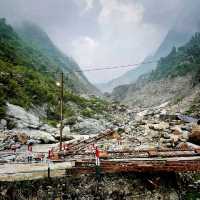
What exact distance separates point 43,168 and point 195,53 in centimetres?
14427

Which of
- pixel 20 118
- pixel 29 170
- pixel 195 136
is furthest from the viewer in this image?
pixel 20 118

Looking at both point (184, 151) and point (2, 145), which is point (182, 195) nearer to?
point (184, 151)

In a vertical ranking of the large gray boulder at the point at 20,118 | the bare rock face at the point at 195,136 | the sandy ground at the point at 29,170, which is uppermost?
the large gray boulder at the point at 20,118

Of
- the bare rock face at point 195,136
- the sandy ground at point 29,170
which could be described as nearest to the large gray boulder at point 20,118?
the sandy ground at point 29,170

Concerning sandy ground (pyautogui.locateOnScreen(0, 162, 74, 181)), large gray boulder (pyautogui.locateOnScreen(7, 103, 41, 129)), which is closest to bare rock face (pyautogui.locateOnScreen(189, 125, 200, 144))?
sandy ground (pyautogui.locateOnScreen(0, 162, 74, 181))

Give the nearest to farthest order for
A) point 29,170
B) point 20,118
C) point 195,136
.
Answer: point 29,170 → point 195,136 → point 20,118

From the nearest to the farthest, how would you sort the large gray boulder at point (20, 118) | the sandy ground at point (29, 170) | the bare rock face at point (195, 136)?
the sandy ground at point (29, 170) → the bare rock face at point (195, 136) → the large gray boulder at point (20, 118)

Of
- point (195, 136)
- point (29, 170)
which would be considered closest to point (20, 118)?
point (195, 136)

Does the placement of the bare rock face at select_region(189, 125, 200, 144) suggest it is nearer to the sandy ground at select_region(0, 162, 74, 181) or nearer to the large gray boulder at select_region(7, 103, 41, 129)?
the sandy ground at select_region(0, 162, 74, 181)

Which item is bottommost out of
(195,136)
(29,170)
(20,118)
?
(29,170)

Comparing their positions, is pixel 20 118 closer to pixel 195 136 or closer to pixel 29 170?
pixel 195 136

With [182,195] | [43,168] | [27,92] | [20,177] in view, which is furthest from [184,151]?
[27,92]

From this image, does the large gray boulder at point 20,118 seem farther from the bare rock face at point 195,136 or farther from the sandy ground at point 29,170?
the bare rock face at point 195,136

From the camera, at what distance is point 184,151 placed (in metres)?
14.9
